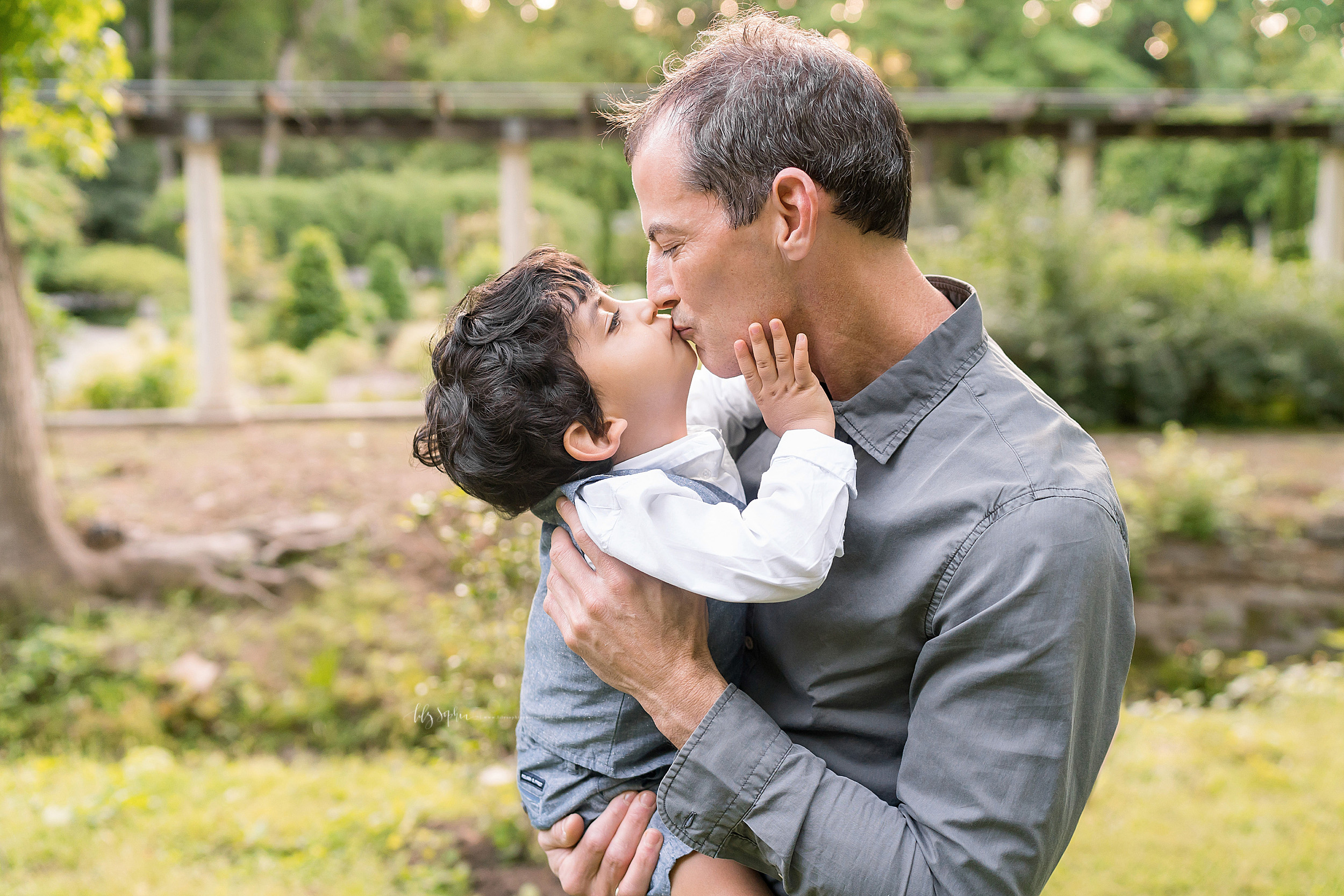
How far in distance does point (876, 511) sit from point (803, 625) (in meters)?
0.20

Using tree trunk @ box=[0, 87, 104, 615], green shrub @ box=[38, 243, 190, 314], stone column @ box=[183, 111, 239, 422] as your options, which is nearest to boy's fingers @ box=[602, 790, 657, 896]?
tree trunk @ box=[0, 87, 104, 615]

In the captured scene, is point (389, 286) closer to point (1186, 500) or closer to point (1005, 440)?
point (1186, 500)

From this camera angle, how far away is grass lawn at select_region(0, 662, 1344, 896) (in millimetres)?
3033

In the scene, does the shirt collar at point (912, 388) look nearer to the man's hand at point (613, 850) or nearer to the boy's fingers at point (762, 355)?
the boy's fingers at point (762, 355)

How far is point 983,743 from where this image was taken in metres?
1.17

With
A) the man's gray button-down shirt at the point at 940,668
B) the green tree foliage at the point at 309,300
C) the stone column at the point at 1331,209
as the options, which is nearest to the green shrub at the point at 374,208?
the green tree foliage at the point at 309,300

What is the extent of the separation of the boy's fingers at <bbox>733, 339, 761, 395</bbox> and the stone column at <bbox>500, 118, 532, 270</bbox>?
25.1ft

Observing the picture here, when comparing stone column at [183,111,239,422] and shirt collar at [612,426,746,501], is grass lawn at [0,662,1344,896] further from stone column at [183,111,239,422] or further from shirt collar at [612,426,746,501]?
stone column at [183,111,239,422]

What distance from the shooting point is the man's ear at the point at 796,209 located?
1.34 meters

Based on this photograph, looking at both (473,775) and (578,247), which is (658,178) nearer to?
(473,775)

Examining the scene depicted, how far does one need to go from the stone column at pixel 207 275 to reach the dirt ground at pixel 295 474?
0.32m

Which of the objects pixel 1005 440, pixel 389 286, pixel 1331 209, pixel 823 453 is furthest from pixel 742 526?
pixel 389 286

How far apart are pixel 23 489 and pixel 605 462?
514 cm

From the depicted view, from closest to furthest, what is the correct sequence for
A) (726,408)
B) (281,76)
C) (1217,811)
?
(726,408) → (1217,811) → (281,76)
